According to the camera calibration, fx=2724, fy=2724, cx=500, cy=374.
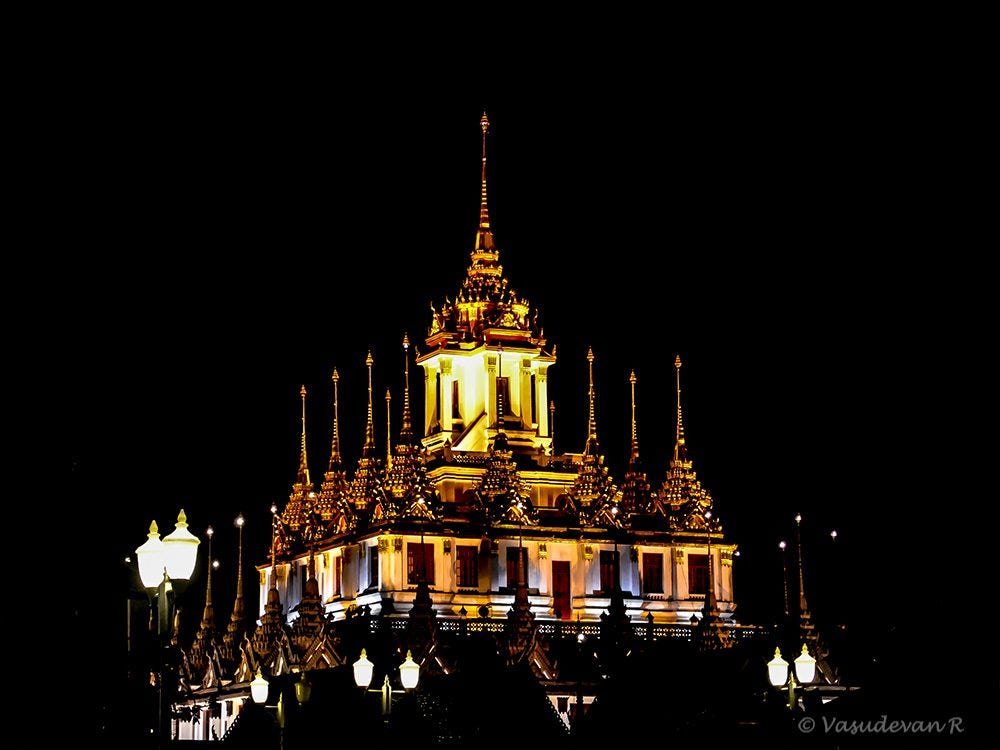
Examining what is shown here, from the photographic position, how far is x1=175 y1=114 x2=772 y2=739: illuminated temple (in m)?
66.8

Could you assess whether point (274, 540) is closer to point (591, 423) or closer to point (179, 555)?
point (591, 423)

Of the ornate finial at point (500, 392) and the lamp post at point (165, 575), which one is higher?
the ornate finial at point (500, 392)

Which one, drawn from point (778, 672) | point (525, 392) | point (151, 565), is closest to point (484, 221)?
point (525, 392)

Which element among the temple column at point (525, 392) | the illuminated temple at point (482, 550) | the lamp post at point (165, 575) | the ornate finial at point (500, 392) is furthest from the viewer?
the temple column at point (525, 392)

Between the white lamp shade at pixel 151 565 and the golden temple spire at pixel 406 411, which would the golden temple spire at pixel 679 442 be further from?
the white lamp shade at pixel 151 565

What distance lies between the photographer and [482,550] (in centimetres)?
7181

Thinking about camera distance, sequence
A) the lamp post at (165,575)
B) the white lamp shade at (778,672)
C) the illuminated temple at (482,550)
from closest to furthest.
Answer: the lamp post at (165,575) → the white lamp shade at (778,672) → the illuminated temple at (482,550)

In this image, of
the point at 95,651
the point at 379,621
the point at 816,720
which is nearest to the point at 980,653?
the point at 816,720

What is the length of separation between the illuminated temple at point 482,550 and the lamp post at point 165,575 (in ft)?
114

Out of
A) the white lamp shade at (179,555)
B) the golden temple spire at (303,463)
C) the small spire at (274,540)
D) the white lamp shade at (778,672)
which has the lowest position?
the white lamp shade at (778,672)

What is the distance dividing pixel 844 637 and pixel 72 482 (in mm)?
46785

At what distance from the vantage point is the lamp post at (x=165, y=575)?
28.2 metres

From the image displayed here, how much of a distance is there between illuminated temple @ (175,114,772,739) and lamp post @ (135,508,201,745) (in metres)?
34.8

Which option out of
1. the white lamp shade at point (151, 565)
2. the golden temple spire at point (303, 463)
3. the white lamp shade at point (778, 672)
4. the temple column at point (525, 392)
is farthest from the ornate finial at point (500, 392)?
the white lamp shade at point (151, 565)
